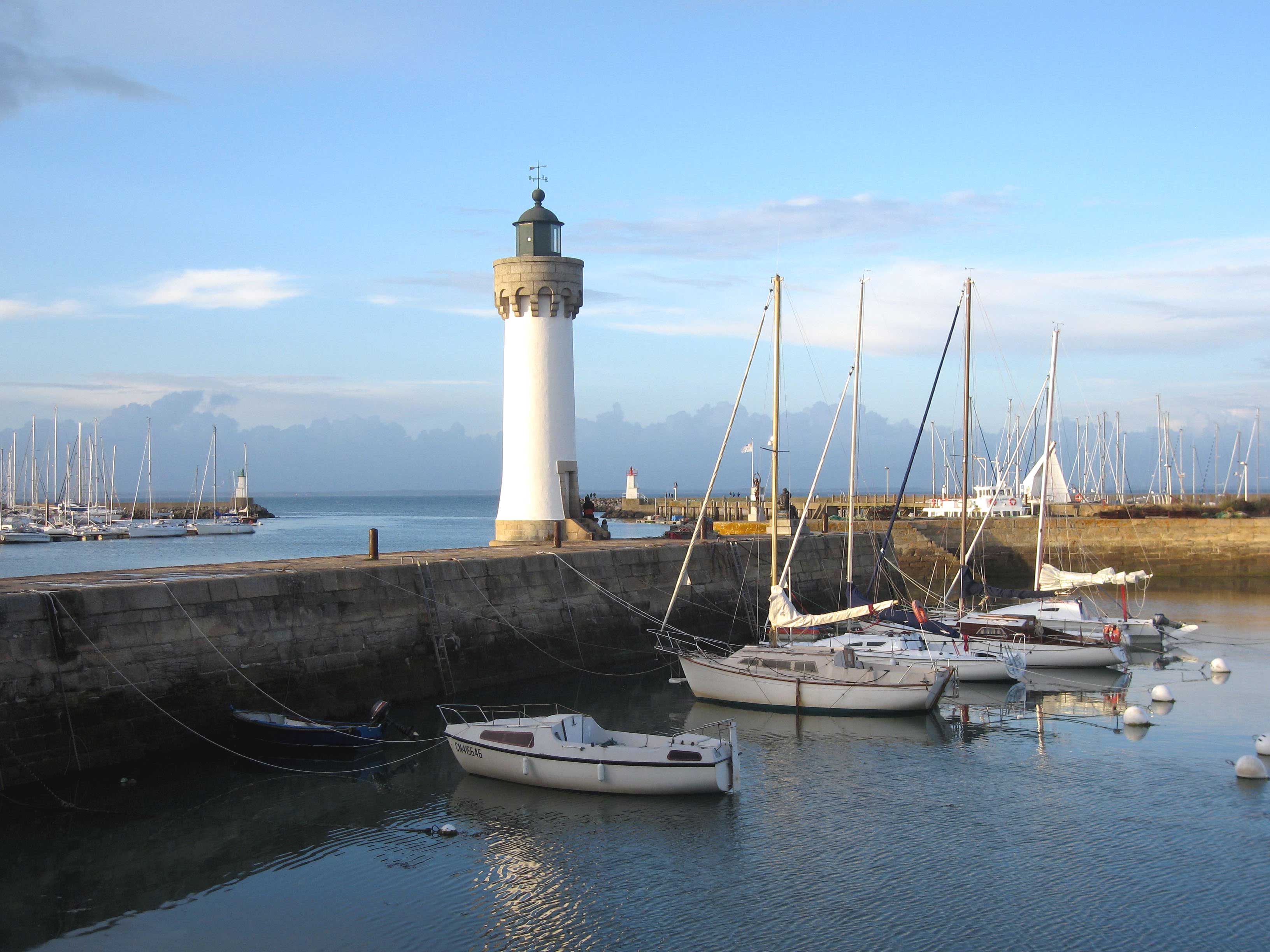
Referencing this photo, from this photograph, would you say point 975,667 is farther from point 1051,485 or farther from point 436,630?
point 1051,485

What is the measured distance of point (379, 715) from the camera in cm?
1802

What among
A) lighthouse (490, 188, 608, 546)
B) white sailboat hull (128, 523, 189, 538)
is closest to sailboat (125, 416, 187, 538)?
white sailboat hull (128, 523, 189, 538)

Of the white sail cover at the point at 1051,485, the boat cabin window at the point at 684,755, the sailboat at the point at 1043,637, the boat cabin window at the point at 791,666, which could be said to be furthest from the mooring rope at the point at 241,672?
the white sail cover at the point at 1051,485

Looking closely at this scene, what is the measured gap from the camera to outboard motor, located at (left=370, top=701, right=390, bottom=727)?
1791cm

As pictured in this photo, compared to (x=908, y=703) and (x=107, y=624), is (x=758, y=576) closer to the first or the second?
(x=908, y=703)

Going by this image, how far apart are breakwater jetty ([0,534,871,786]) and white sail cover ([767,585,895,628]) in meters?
3.78

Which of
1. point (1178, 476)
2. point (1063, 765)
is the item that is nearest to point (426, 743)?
point (1063, 765)

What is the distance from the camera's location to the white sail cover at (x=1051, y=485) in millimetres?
65500

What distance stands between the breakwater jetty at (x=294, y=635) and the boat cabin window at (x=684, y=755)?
7.11m

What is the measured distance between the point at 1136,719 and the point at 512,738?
1213cm

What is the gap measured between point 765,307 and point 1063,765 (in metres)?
12.7

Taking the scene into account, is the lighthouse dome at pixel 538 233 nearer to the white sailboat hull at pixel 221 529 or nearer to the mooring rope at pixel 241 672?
the mooring rope at pixel 241 672

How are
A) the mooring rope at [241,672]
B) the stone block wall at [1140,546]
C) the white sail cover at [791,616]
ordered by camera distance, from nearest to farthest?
the mooring rope at [241,672], the white sail cover at [791,616], the stone block wall at [1140,546]

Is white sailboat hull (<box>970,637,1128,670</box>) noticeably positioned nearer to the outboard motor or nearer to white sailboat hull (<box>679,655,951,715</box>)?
white sailboat hull (<box>679,655,951,715</box>)
